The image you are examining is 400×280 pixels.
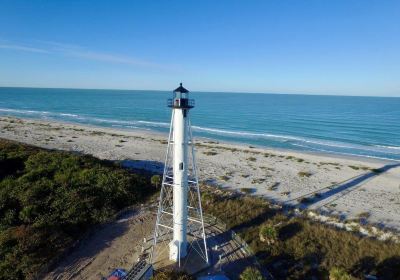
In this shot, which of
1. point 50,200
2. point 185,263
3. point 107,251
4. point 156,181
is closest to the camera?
point 185,263

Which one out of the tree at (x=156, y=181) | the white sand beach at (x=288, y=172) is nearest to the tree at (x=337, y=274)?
the white sand beach at (x=288, y=172)

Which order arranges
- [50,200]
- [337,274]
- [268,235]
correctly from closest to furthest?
[337,274] → [268,235] → [50,200]

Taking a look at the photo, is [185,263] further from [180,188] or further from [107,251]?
[107,251]

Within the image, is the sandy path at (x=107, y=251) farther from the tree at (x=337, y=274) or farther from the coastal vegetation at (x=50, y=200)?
the tree at (x=337, y=274)

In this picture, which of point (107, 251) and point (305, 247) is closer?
point (107, 251)

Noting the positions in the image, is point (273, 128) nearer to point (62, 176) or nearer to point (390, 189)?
point (390, 189)

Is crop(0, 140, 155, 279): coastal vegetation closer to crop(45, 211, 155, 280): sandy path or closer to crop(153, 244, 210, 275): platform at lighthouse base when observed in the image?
crop(45, 211, 155, 280): sandy path

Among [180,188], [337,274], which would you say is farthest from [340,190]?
[180,188]
